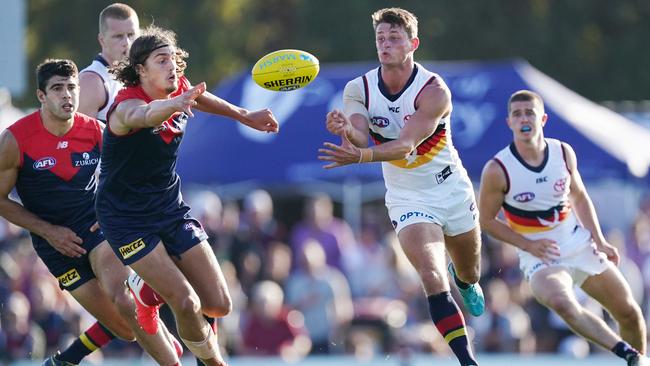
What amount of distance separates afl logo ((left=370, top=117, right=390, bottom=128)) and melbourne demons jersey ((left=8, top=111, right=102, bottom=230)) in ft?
6.66

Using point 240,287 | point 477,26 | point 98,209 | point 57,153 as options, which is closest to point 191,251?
point 98,209

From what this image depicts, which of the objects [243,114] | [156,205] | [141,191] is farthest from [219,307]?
[243,114]

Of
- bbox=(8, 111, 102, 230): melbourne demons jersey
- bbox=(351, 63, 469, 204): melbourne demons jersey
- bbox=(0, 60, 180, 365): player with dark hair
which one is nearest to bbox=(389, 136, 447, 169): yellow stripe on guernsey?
bbox=(351, 63, 469, 204): melbourne demons jersey

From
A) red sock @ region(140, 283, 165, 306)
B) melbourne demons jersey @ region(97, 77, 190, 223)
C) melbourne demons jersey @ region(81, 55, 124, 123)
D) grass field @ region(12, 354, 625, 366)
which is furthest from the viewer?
grass field @ region(12, 354, 625, 366)

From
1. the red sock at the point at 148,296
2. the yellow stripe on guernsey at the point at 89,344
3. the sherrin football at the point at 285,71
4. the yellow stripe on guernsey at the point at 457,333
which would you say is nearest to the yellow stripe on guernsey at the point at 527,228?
the yellow stripe on guernsey at the point at 457,333

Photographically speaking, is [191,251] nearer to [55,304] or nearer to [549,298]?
[549,298]

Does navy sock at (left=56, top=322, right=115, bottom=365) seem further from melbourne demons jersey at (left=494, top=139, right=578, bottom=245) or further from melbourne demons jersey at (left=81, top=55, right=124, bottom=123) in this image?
melbourne demons jersey at (left=494, top=139, right=578, bottom=245)

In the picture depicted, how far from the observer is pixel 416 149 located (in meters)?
10.0

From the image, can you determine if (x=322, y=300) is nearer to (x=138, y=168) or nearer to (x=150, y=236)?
(x=150, y=236)

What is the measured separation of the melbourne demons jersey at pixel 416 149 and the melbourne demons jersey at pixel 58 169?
2.05 meters

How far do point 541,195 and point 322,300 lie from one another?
524 cm

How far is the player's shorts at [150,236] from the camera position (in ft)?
30.6

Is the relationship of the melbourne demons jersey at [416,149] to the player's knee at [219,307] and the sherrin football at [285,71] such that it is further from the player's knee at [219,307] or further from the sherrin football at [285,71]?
the player's knee at [219,307]

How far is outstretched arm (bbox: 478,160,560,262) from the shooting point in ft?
36.8
